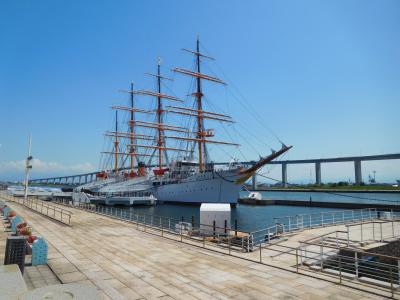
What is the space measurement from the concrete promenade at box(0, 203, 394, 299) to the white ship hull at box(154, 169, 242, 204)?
43840mm

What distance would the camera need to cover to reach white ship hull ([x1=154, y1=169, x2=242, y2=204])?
58656mm

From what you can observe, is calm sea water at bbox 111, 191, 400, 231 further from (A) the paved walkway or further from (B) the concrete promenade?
(A) the paved walkway

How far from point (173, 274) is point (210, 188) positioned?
50.2 metres

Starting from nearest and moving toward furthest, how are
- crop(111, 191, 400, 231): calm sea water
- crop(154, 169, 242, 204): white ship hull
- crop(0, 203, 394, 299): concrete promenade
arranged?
crop(0, 203, 394, 299): concrete promenade → crop(111, 191, 400, 231): calm sea water → crop(154, 169, 242, 204): white ship hull

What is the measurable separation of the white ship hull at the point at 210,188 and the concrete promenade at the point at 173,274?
4384 centimetres

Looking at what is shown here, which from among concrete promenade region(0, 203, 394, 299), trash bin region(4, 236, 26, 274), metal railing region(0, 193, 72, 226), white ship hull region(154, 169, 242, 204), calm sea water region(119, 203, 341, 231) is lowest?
calm sea water region(119, 203, 341, 231)

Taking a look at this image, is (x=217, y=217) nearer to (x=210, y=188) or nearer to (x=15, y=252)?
(x=15, y=252)

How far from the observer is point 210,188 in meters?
59.9

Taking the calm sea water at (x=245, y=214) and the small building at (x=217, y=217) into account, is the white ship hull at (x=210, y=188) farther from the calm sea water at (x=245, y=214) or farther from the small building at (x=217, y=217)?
the small building at (x=217, y=217)

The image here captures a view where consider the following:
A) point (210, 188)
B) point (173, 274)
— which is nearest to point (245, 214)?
point (210, 188)

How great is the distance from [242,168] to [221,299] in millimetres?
50032

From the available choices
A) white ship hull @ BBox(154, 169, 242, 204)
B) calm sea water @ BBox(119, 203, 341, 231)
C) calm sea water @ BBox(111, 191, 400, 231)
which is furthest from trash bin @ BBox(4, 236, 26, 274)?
white ship hull @ BBox(154, 169, 242, 204)

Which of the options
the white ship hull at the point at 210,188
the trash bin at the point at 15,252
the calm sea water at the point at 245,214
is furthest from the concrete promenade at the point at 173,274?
the white ship hull at the point at 210,188

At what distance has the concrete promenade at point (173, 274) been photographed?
819 centimetres
